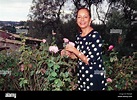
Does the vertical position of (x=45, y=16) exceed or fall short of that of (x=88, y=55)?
it exceeds it

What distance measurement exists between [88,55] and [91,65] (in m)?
0.07

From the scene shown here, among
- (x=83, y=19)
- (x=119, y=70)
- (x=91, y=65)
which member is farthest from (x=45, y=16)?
(x=119, y=70)

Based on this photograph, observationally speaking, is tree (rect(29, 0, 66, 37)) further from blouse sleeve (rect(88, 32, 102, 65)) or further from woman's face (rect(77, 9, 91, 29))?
blouse sleeve (rect(88, 32, 102, 65))

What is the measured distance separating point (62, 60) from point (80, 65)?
0.15 metres

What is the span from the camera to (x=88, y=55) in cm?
257

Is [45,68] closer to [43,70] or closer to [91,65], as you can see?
[43,70]

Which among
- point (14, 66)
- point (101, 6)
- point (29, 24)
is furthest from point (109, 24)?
point (14, 66)

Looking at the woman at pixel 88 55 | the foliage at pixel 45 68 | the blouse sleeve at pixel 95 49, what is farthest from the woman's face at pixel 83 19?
the foliage at pixel 45 68

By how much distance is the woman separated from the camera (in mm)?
2566

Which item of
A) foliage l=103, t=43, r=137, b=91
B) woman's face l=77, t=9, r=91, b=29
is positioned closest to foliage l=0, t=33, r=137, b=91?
foliage l=103, t=43, r=137, b=91

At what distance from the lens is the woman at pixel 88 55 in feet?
8.42

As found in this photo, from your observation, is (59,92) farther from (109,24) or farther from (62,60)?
(109,24)

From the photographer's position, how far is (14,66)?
8.57 ft

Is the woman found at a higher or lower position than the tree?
lower
